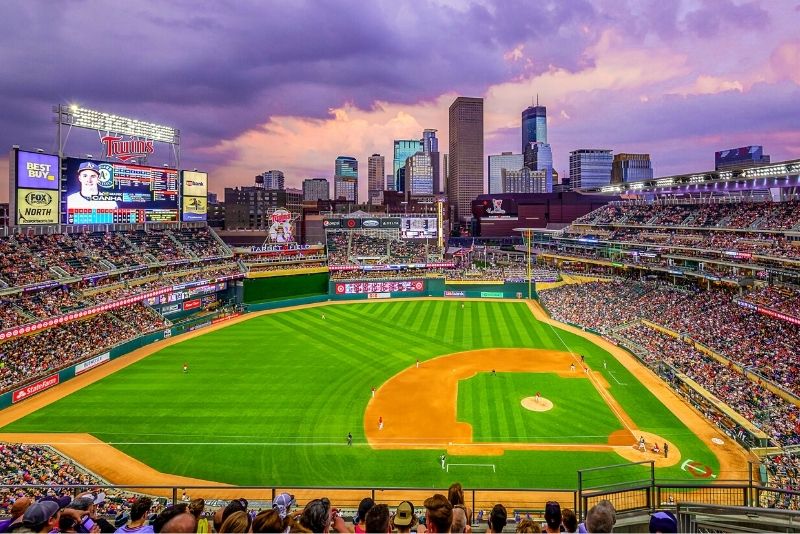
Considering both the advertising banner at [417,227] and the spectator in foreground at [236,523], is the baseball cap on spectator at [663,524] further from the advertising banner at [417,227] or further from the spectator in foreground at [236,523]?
the advertising banner at [417,227]

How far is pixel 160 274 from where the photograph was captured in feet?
163

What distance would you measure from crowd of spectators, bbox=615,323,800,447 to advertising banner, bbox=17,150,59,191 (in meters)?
51.6

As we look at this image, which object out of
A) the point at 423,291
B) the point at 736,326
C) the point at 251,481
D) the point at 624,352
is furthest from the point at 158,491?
the point at 423,291

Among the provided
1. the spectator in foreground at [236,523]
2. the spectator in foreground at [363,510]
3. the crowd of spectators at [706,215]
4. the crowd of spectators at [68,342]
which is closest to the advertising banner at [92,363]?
the crowd of spectators at [68,342]

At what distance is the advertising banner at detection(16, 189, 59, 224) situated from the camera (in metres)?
38.6

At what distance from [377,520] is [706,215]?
62.7 m

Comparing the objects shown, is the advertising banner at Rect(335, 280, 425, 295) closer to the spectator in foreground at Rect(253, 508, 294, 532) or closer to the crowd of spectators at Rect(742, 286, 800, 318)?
the crowd of spectators at Rect(742, 286, 800, 318)

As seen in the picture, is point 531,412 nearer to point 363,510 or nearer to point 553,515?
point 363,510

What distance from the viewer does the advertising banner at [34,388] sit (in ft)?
93.6

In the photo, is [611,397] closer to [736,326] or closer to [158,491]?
[736,326]

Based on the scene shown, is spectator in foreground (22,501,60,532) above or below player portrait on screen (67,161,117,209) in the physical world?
below

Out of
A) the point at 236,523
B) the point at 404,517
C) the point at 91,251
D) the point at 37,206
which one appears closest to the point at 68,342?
the point at 37,206

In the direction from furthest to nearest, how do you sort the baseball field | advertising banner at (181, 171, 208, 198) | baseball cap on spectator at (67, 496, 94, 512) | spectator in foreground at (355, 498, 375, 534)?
advertising banner at (181, 171, 208, 198) → the baseball field → spectator in foreground at (355, 498, 375, 534) → baseball cap on spectator at (67, 496, 94, 512)

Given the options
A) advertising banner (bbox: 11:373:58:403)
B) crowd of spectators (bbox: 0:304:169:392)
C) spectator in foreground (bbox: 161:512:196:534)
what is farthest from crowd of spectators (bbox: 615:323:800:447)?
crowd of spectators (bbox: 0:304:169:392)
